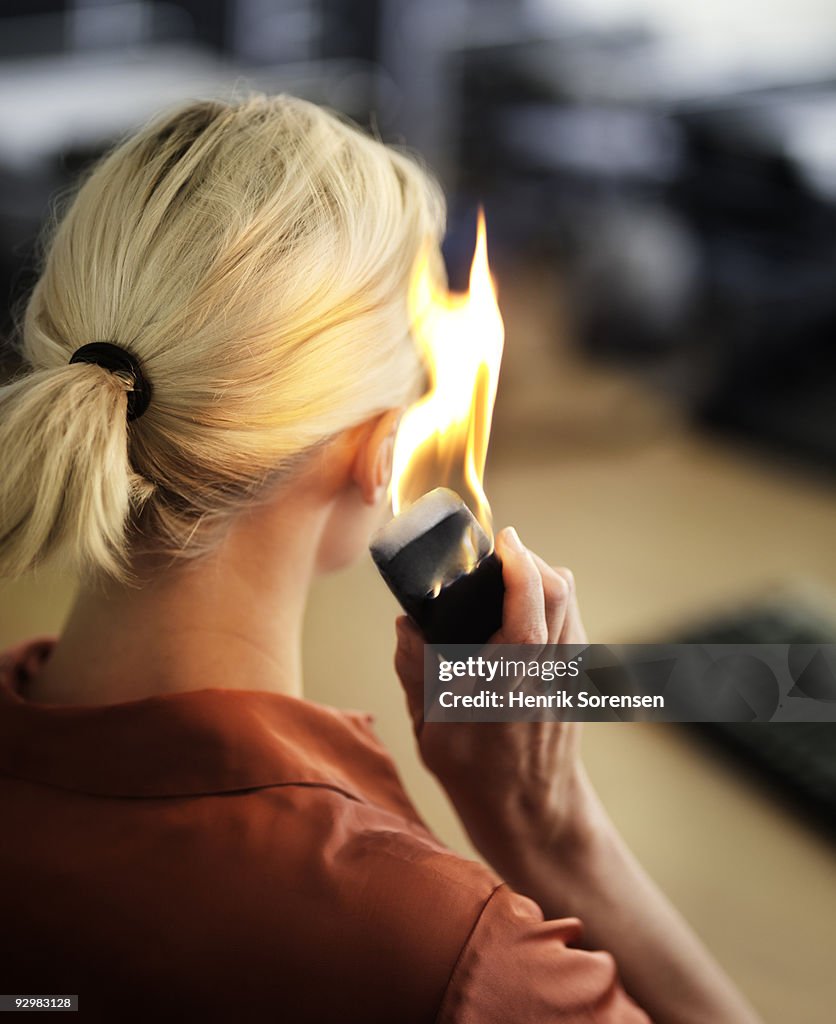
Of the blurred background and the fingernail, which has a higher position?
the fingernail

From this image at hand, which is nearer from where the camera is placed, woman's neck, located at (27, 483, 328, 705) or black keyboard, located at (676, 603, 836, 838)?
woman's neck, located at (27, 483, 328, 705)

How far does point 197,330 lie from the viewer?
1.76 ft

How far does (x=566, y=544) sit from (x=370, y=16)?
2.41m

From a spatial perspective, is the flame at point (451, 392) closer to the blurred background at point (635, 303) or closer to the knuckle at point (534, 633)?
the knuckle at point (534, 633)

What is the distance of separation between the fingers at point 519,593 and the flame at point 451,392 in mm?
36

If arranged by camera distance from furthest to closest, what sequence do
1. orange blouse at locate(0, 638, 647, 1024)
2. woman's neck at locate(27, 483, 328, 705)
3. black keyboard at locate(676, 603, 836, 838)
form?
1. black keyboard at locate(676, 603, 836, 838)
2. woman's neck at locate(27, 483, 328, 705)
3. orange blouse at locate(0, 638, 647, 1024)

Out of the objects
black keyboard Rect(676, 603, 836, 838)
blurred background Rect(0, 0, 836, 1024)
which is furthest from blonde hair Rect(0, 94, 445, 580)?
black keyboard Rect(676, 603, 836, 838)

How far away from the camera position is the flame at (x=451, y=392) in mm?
609

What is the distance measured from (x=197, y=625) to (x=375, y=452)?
14cm

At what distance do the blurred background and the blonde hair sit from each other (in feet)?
0.34

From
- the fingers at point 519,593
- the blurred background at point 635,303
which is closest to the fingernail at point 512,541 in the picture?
the fingers at point 519,593
